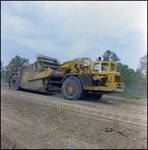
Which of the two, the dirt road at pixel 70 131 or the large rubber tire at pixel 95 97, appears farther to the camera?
the large rubber tire at pixel 95 97

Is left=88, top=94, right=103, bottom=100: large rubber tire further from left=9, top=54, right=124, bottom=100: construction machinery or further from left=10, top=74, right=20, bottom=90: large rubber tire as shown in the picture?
left=10, top=74, right=20, bottom=90: large rubber tire

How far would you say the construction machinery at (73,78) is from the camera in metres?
7.11

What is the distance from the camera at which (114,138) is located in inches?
117

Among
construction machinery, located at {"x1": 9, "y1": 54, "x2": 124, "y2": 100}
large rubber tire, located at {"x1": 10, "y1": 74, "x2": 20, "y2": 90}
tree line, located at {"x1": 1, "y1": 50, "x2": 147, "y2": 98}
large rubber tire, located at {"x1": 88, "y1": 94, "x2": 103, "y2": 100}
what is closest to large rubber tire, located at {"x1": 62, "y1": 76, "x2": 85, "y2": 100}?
→ construction machinery, located at {"x1": 9, "y1": 54, "x2": 124, "y2": 100}

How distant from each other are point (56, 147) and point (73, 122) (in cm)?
116

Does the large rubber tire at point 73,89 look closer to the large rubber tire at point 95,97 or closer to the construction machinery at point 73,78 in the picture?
the construction machinery at point 73,78

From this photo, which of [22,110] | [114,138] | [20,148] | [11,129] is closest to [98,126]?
[114,138]

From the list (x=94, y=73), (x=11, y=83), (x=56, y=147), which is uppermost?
(x=94, y=73)

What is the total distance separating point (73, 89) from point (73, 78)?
61 cm

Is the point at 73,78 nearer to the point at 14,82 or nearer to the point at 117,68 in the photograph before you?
the point at 14,82

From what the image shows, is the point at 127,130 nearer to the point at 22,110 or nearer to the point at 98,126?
the point at 98,126

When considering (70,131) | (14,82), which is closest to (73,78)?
(70,131)

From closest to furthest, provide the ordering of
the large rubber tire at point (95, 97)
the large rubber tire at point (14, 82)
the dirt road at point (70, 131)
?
the dirt road at point (70, 131)
the large rubber tire at point (95, 97)
the large rubber tire at point (14, 82)

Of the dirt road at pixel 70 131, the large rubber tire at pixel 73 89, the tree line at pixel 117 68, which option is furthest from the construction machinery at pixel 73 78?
the tree line at pixel 117 68
